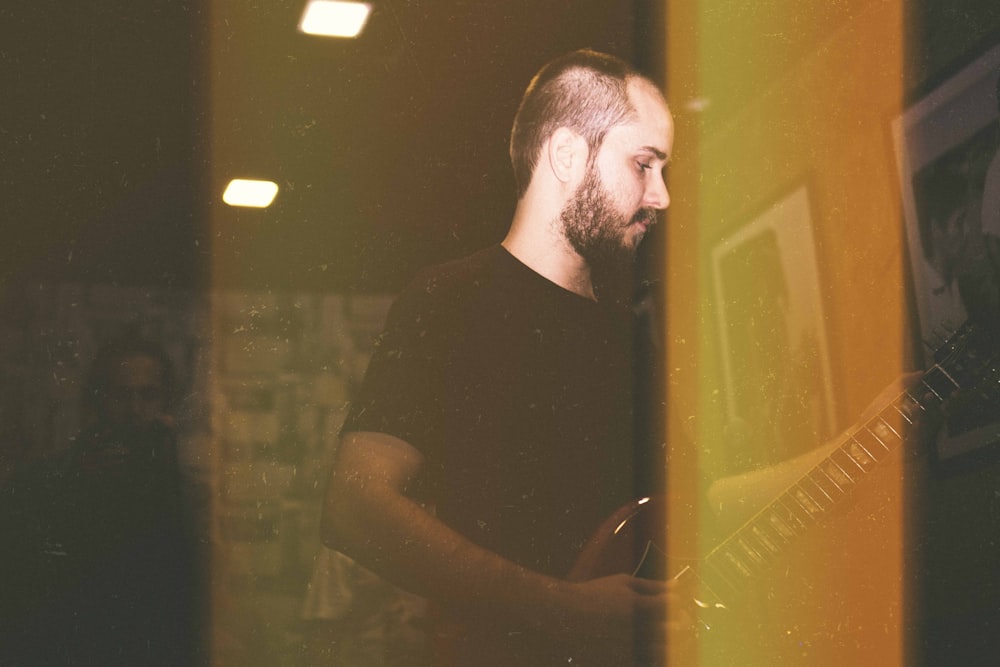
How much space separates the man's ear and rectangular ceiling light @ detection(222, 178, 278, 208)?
41cm

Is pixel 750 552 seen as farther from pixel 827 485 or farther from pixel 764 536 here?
pixel 827 485

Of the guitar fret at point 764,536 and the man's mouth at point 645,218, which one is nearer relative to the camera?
the guitar fret at point 764,536

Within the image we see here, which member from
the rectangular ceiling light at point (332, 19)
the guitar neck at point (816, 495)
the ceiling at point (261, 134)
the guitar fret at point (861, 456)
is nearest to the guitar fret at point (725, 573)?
the guitar neck at point (816, 495)

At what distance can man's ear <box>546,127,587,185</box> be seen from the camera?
4.75 feet

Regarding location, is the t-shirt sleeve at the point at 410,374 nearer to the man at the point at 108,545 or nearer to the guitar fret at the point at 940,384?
the man at the point at 108,545

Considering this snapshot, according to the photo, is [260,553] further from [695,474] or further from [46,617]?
[695,474]

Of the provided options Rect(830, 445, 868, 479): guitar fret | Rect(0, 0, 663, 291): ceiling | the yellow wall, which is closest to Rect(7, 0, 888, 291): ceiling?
Rect(0, 0, 663, 291): ceiling

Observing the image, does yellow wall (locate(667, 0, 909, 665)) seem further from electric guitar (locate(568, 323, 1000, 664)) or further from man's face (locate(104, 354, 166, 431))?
man's face (locate(104, 354, 166, 431))

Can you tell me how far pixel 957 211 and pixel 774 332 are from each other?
1.08 feet

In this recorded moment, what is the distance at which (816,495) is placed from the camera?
1.36m

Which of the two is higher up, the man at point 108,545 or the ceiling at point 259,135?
the ceiling at point 259,135

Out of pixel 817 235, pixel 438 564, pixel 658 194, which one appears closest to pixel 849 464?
pixel 817 235

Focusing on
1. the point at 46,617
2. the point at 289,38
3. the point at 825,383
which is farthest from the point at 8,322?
the point at 825,383

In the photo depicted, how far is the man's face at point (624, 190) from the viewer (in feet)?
4.75
